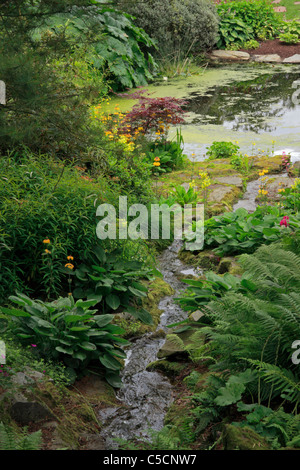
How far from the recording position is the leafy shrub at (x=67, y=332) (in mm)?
3363

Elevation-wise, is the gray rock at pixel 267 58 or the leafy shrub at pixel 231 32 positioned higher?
the leafy shrub at pixel 231 32

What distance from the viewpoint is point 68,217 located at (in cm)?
423

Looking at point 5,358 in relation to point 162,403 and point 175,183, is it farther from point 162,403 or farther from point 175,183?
point 175,183

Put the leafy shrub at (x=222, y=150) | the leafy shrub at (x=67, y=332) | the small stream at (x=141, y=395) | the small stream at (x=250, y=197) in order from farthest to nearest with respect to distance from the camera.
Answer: the leafy shrub at (x=222, y=150) < the small stream at (x=250, y=197) < the leafy shrub at (x=67, y=332) < the small stream at (x=141, y=395)

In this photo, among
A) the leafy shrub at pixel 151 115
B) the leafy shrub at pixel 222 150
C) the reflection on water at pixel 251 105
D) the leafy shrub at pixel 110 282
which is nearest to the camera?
the leafy shrub at pixel 110 282

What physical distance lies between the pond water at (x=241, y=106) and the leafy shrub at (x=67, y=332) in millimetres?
4745

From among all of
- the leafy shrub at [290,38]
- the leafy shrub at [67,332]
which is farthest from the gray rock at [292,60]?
the leafy shrub at [67,332]

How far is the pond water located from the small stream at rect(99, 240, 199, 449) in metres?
4.19

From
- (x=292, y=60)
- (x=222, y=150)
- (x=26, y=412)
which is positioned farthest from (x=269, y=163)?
(x=292, y=60)

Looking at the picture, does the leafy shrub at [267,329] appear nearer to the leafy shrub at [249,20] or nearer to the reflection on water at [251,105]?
the reflection on water at [251,105]

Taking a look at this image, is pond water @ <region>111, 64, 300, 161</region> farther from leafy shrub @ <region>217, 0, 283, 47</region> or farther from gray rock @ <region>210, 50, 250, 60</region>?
leafy shrub @ <region>217, 0, 283, 47</region>

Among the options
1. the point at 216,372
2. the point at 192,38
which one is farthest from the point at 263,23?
the point at 216,372

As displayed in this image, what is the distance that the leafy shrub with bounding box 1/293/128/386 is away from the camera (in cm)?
336

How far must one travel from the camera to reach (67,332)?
11.3ft
